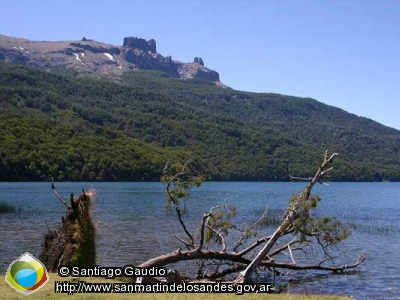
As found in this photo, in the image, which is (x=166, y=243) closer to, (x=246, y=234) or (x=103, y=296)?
(x=246, y=234)

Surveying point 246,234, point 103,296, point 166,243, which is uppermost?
point 246,234

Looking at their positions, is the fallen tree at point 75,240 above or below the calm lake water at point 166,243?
above

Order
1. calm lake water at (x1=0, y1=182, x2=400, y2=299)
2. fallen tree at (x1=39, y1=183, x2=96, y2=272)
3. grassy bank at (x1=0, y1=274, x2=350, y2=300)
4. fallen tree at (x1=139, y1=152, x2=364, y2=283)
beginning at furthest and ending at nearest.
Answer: calm lake water at (x1=0, y1=182, x2=400, y2=299), fallen tree at (x1=139, y1=152, x2=364, y2=283), fallen tree at (x1=39, y1=183, x2=96, y2=272), grassy bank at (x1=0, y1=274, x2=350, y2=300)

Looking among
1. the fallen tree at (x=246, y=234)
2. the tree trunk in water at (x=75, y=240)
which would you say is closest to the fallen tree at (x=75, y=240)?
the tree trunk in water at (x=75, y=240)

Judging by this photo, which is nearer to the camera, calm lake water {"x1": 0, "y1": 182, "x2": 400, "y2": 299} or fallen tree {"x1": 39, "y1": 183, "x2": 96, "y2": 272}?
fallen tree {"x1": 39, "y1": 183, "x2": 96, "y2": 272}

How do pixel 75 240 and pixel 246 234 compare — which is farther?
pixel 246 234

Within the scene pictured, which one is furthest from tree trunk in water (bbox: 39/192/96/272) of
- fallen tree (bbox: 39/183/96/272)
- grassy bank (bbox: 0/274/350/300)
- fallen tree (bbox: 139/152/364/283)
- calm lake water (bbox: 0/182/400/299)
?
calm lake water (bbox: 0/182/400/299)

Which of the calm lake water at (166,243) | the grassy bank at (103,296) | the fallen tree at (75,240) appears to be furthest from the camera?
the calm lake water at (166,243)

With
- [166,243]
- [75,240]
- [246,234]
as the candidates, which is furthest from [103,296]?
[166,243]

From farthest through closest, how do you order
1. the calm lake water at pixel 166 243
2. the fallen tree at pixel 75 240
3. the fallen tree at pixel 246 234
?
the calm lake water at pixel 166 243 < the fallen tree at pixel 246 234 < the fallen tree at pixel 75 240

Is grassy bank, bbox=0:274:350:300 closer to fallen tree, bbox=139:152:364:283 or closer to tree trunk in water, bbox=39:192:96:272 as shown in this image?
tree trunk in water, bbox=39:192:96:272

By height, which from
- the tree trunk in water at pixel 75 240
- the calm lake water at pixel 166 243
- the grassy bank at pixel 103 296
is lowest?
the calm lake water at pixel 166 243

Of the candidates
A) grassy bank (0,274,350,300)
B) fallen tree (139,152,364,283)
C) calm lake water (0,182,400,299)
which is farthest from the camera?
calm lake water (0,182,400,299)

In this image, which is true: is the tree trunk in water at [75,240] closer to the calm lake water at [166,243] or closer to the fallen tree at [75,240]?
the fallen tree at [75,240]
